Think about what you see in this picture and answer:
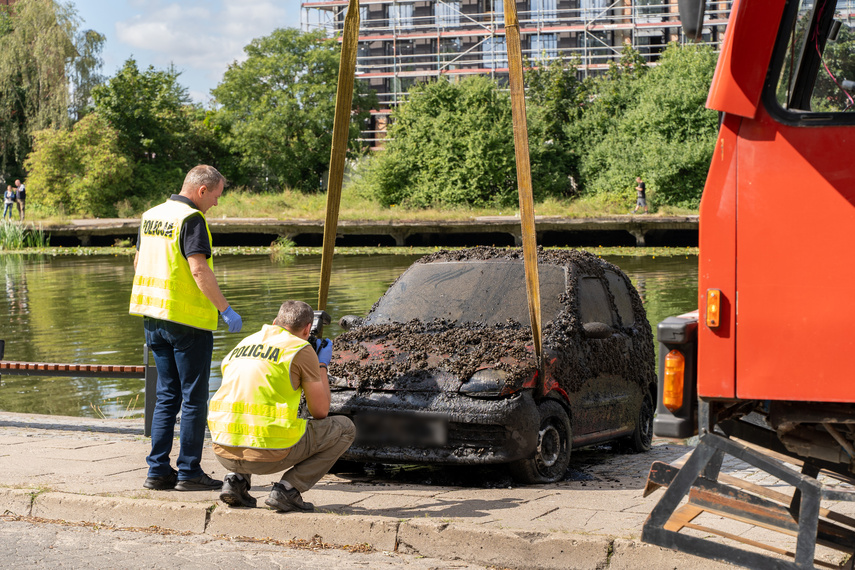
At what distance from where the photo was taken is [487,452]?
6.90 meters

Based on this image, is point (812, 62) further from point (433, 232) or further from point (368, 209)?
point (368, 209)

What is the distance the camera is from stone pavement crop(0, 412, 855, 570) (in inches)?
214

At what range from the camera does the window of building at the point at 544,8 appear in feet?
233

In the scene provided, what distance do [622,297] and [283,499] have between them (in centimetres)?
401

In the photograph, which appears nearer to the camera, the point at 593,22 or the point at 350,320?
the point at 350,320

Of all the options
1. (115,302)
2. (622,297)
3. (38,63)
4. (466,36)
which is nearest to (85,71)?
(38,63)

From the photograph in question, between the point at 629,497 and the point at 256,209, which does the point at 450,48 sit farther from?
the point at 629,497

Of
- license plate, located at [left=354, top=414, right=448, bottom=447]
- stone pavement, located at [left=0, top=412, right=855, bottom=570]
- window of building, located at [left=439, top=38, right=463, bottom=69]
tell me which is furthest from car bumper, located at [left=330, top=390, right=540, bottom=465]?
window of building, located at [left=439, top=38, right=463, bottom=69]

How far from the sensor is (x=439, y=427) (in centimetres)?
700

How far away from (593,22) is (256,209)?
28.9 metres

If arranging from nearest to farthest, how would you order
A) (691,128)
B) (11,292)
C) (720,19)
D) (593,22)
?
(720,19), (11,292), (691,128), (593,22)

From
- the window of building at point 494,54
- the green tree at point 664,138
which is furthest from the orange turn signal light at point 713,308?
the window of building at point 494,54

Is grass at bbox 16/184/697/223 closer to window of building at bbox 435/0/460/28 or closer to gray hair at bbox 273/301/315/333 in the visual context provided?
window of building at bbox 435/0/460/28

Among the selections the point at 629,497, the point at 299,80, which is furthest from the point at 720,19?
the point at 299,80
